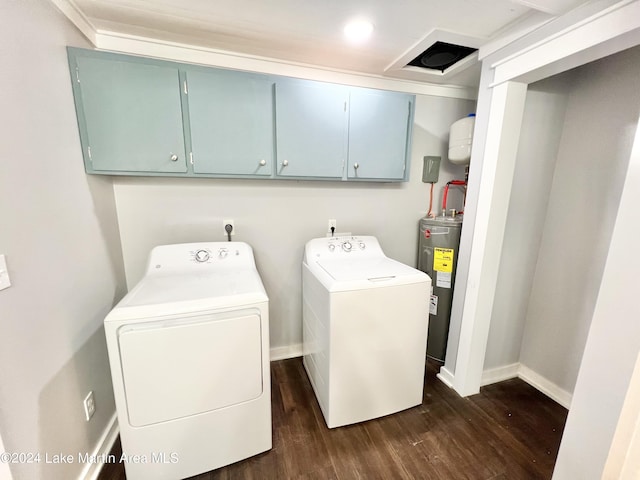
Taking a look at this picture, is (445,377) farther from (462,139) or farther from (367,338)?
(462,139)

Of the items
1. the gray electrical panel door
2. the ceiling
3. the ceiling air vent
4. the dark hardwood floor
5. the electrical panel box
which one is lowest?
the dark hardwood floor

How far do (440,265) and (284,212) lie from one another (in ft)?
4.28

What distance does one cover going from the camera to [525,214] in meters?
1.83

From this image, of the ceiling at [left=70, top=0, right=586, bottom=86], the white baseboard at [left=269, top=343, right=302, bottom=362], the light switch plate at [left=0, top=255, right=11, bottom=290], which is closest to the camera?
the light switch plate at [left=0, top=255, right=11, bottom=290]

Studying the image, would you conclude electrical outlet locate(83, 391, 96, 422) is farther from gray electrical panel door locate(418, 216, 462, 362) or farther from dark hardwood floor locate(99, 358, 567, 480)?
gray electrical panel door locate(418, 216, 462, 362)

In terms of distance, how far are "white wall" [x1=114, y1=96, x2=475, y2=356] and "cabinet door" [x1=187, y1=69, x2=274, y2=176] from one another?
0.26m

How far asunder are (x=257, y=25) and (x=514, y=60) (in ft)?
4.67

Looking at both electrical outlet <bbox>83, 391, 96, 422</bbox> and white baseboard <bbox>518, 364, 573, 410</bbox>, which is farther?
white baseboard <bbox>518, 364, 573, 410</bbox>

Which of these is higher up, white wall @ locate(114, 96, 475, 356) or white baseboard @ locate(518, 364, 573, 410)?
white wall @ locate(114, 96, 475, 356)

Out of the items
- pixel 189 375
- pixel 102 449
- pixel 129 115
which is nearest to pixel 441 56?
pixel 129 115

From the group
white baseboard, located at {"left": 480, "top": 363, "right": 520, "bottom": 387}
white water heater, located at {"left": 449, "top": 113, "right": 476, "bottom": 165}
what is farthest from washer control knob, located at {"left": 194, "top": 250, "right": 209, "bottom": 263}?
white baseboard, located at {"left": 480, "top": 363, "right": 520, "bottom": 387}

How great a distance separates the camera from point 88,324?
136 centimetres

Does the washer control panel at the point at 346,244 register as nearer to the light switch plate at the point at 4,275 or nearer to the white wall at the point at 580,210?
the white wall at the point at 580,210

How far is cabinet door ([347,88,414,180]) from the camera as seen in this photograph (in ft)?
5.97
